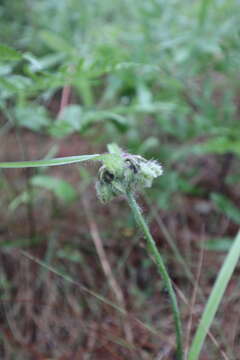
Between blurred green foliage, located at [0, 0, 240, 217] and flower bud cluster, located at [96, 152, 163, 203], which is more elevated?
blurred green foliage, located at [0, 0, 240, 217]

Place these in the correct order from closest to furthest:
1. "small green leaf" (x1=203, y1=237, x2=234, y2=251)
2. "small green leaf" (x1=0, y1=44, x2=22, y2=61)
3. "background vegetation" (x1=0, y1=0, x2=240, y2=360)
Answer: "small green leaf" (x1=0, y1=44, x2=22, y2=61) → "background vegetation" (x1=0, y1=0, x2=240, y2=360) → "small green leaf" (x1=203, y1=237, x2=234, y2=251)

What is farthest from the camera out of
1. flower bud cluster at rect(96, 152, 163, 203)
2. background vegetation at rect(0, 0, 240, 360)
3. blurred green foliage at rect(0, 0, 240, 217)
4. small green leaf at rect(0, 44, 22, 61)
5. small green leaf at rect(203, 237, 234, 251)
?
small green leaf at rect(203, 237, 234, 251)

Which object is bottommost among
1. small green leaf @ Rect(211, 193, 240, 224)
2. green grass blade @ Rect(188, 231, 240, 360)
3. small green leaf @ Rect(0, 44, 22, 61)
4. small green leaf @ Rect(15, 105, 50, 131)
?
green grass blade @ Rect(188, 231, 240, 360)

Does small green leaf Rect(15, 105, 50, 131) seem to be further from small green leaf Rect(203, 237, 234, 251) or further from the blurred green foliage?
small green leaf Rect(203, 237, 234, 251)

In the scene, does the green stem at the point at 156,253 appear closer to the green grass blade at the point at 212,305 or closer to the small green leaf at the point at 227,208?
the green grass blade at the point at 212,305

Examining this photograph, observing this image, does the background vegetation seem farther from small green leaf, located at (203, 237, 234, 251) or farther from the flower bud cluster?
the flower bud cluster

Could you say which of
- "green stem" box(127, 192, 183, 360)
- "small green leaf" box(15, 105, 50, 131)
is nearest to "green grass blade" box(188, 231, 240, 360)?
"green stem" box(127, 192, 183, 360)

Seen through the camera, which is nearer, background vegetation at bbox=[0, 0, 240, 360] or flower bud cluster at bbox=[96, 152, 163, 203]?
flower bud cluster at bbox=[96, 152, 163, 203]

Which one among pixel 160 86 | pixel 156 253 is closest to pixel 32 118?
pixel 160 86

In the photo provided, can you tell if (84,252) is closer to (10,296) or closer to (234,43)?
(10,296)
